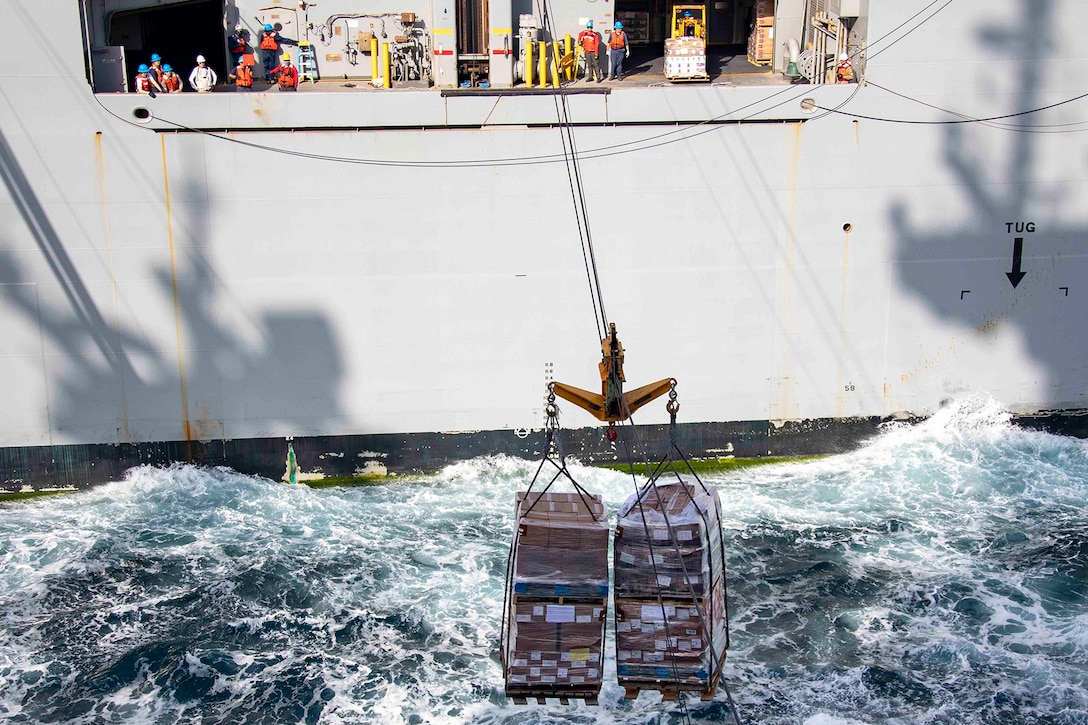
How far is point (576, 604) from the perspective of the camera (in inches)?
285

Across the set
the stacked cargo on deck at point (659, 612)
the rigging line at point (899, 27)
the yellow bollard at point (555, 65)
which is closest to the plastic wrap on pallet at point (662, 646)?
the stacked cargo on deck at point (659, 612)

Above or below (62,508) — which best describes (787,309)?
above

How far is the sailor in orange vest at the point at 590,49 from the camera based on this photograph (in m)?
13.6

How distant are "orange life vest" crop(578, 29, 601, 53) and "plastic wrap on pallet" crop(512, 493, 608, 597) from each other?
322 inches

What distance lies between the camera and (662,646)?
7.22m

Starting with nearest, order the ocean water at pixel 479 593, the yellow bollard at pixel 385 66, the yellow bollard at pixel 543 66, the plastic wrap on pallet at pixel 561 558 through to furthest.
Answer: the plastic wrap on pallet at pixel 561 558, the ocean water at pixel 479 593, the yellow bollard at pixel 543 66, the yellow bollard at pixel 385 66

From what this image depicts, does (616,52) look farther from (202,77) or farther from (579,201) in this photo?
(202,77)

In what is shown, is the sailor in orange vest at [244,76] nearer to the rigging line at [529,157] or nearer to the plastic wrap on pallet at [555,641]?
the rigging line at [529,157]

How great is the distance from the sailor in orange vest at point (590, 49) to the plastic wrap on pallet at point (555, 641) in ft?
28.8

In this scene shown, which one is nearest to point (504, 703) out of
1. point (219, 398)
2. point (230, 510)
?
point (230, 510)

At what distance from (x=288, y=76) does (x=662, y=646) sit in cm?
935

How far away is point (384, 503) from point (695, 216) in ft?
18.3

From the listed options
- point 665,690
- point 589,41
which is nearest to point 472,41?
point 589,41

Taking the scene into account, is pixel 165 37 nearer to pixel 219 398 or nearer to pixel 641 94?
pixel 219 398
